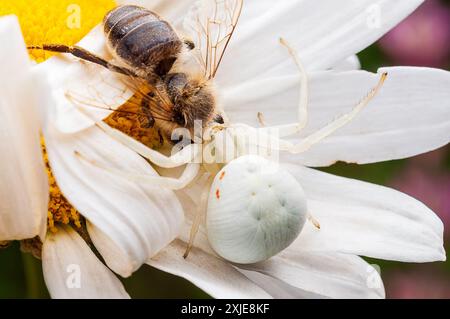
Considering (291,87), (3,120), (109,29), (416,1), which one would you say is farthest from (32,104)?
(416,1)

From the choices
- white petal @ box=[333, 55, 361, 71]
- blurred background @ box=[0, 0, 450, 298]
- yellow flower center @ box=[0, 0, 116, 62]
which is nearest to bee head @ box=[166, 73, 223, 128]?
yellow flower center @ box=[0, 0, 116, 62]

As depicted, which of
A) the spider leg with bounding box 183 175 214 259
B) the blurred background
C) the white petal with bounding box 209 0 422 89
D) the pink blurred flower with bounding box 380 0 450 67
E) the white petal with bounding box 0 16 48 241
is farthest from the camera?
the pink blurred flower with bounding box 380 0 450 67

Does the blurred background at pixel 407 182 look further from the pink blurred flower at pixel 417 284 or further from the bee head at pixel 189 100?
the bee head at pixel 189 100

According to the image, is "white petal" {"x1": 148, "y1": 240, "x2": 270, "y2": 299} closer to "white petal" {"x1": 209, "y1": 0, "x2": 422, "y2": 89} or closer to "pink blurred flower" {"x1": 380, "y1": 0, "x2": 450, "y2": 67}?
"white petal" {"x1": 209, "y1": 0, "x2": 422, "y2": 89}

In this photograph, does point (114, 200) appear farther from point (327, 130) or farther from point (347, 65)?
point (347, 65)

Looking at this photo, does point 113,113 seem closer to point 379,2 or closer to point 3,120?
point 3,120

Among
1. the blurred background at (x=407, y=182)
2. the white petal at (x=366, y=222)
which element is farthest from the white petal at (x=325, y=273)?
the blurred background at (x=407, y=182)
